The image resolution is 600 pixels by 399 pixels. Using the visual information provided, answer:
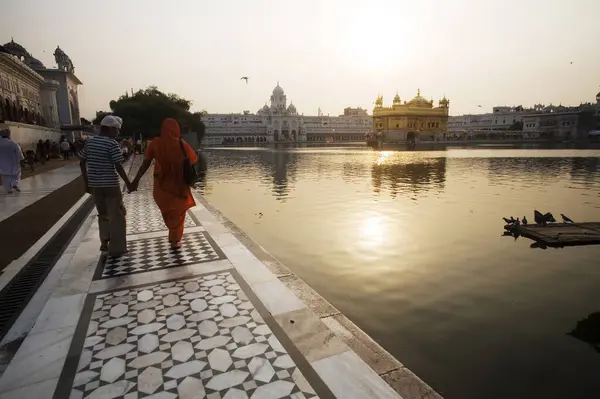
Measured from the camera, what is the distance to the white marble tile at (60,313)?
290cm

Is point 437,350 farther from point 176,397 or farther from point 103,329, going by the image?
point 103,329

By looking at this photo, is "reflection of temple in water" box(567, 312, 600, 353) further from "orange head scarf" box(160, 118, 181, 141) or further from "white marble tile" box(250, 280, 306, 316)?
"orange head scarf" box(160, 118, 181, 141)

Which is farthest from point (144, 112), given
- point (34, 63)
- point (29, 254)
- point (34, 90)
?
point (29, 254)

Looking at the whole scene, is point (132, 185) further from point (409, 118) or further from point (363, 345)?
point (409, 118)

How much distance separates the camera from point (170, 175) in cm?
477

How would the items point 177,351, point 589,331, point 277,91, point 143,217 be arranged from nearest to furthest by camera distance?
point 177,351, point 589,331, point 143,217, point 277,91

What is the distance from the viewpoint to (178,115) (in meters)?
35.7

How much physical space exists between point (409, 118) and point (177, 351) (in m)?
82.0

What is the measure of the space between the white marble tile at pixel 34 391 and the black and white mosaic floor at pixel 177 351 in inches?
2.5

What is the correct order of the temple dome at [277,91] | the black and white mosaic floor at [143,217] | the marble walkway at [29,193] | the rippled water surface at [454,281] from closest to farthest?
the rippled water surface at [454,281] < the black and white mosaic floor at [143,217] < the marble walkway at [29,193] < the temple dome at [277,91]

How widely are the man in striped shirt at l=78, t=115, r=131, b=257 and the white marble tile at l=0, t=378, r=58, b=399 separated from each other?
2542 millimetres

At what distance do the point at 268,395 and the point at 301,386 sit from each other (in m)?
0.22

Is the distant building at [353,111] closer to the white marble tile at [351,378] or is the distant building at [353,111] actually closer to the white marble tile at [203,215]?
the white marble tile at [203,215]

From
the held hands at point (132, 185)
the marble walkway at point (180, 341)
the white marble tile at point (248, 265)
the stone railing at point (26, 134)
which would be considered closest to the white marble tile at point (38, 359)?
the marble walkway at point (180, 341)
